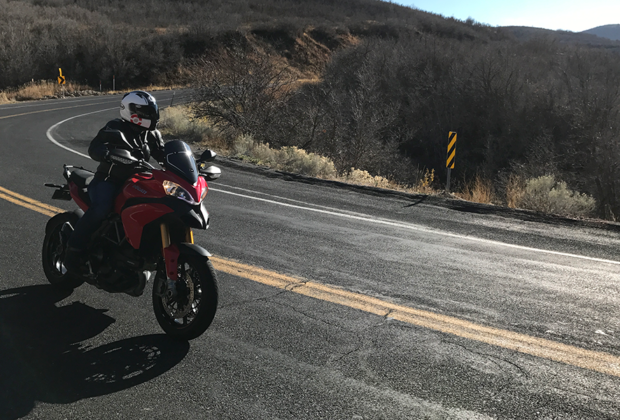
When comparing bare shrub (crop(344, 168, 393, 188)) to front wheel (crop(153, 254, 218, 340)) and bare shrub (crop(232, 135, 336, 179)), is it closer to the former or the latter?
bare shrub (crop(232, 135, 336, 179))

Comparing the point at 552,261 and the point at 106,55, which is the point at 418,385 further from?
the point at 106,55

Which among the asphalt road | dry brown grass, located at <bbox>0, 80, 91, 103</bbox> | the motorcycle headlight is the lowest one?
the asphalt road

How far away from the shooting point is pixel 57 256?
4996 mm

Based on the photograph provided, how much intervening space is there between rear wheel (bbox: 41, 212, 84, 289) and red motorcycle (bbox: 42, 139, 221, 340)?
43 centimetres

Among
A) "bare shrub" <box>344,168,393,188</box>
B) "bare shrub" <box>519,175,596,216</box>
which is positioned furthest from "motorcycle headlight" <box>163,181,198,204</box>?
"bare shrub" <box>344,168,393,188</box>

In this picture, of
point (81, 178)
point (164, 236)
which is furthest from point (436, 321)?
point (81, 178)

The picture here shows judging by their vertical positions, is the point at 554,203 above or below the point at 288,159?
below

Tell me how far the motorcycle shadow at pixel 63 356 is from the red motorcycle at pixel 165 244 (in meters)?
0.29

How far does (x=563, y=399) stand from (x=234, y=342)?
2369 millimetres

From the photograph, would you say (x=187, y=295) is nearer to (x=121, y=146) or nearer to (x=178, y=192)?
(x=178, y=192)

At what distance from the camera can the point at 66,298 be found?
4.84 m

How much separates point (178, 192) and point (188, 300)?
854 millimetres

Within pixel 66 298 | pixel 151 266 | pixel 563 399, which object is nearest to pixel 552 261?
pixel 563 399

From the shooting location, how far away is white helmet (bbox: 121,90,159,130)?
4.41 m
